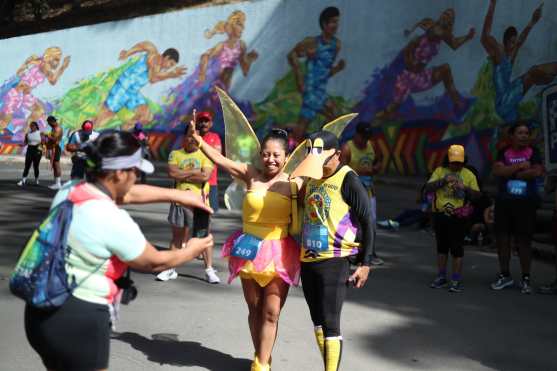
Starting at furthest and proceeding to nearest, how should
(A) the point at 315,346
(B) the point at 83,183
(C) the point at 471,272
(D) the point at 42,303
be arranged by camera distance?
(C) the point at 471,272 → (A) the point at 315,346 → (B) the point at 83,183 → (D) the point at 42,303

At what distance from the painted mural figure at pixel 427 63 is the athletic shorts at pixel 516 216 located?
12.7 meters

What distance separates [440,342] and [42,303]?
4.00 m

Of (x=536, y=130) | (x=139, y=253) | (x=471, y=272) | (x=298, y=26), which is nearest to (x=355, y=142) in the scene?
(x=471, y=272)

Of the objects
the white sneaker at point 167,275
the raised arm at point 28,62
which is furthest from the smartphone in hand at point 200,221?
the raised arm at point 28,62

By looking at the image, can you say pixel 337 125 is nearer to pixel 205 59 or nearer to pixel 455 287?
pixel 455 287

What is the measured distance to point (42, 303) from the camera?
2.98 metres

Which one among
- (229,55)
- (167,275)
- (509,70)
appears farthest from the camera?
(229,55)

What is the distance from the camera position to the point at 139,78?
2803 centimetres

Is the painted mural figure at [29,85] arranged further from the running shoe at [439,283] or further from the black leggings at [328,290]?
the black leggings at [328,290]

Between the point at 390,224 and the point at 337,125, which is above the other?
the point at 337,125

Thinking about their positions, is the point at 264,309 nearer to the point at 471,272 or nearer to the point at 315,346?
the point at 315,346

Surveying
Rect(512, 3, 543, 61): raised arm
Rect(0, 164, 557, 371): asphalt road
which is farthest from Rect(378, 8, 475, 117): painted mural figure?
Rect(0, 164, 557, 371): asphalt road

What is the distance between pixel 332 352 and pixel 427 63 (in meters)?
17.9

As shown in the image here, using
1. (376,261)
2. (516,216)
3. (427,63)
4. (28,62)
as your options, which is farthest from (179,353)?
(28,62)
